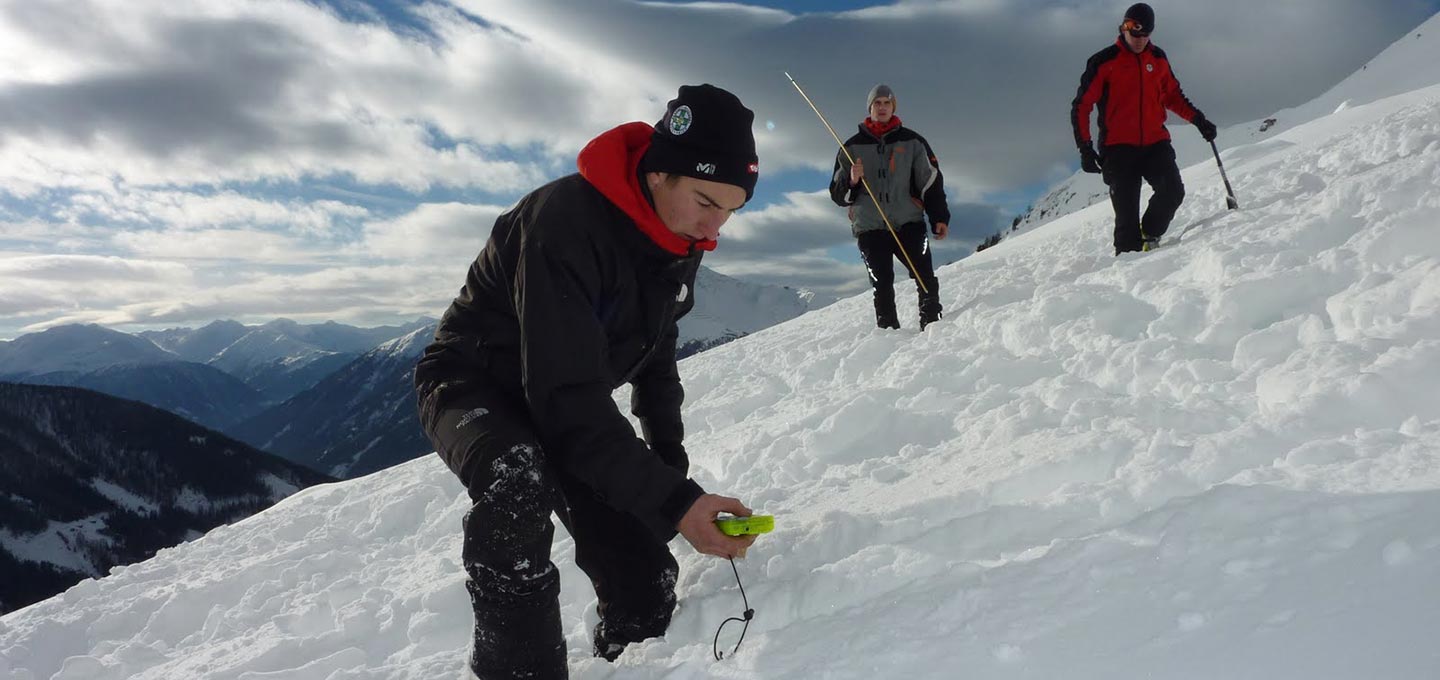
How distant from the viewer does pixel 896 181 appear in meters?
7.89

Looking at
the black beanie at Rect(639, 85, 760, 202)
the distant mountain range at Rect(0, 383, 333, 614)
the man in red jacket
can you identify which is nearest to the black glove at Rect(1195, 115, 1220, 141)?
the man in red jacket

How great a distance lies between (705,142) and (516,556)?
159cm

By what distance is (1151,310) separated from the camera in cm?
520

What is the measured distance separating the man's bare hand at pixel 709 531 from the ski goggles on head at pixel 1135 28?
6.93 meters

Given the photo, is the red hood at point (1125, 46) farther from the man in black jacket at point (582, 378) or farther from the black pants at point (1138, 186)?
the man in black jacket at point (582, 378)

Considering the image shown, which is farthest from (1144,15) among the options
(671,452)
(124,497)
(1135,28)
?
(124,497)

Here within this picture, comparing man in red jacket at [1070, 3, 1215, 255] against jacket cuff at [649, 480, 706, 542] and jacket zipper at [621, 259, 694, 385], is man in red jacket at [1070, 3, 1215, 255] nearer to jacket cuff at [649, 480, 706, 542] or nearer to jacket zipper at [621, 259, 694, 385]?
jacket zipper at [621, 259, 694, 385]

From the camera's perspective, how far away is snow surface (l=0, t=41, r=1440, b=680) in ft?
6.90

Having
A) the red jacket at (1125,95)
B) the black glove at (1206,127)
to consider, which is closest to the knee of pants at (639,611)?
the red jacket at (1125,95)

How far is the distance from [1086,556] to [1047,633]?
398 millimetres

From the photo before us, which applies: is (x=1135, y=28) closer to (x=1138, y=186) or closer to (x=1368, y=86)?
(x=1138, y=186)

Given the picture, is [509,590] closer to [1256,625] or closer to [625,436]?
[625,436]

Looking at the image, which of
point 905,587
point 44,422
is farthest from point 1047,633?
point 44,422

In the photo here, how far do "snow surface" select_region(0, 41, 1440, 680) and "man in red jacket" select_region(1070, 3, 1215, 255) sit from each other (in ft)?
1.56
